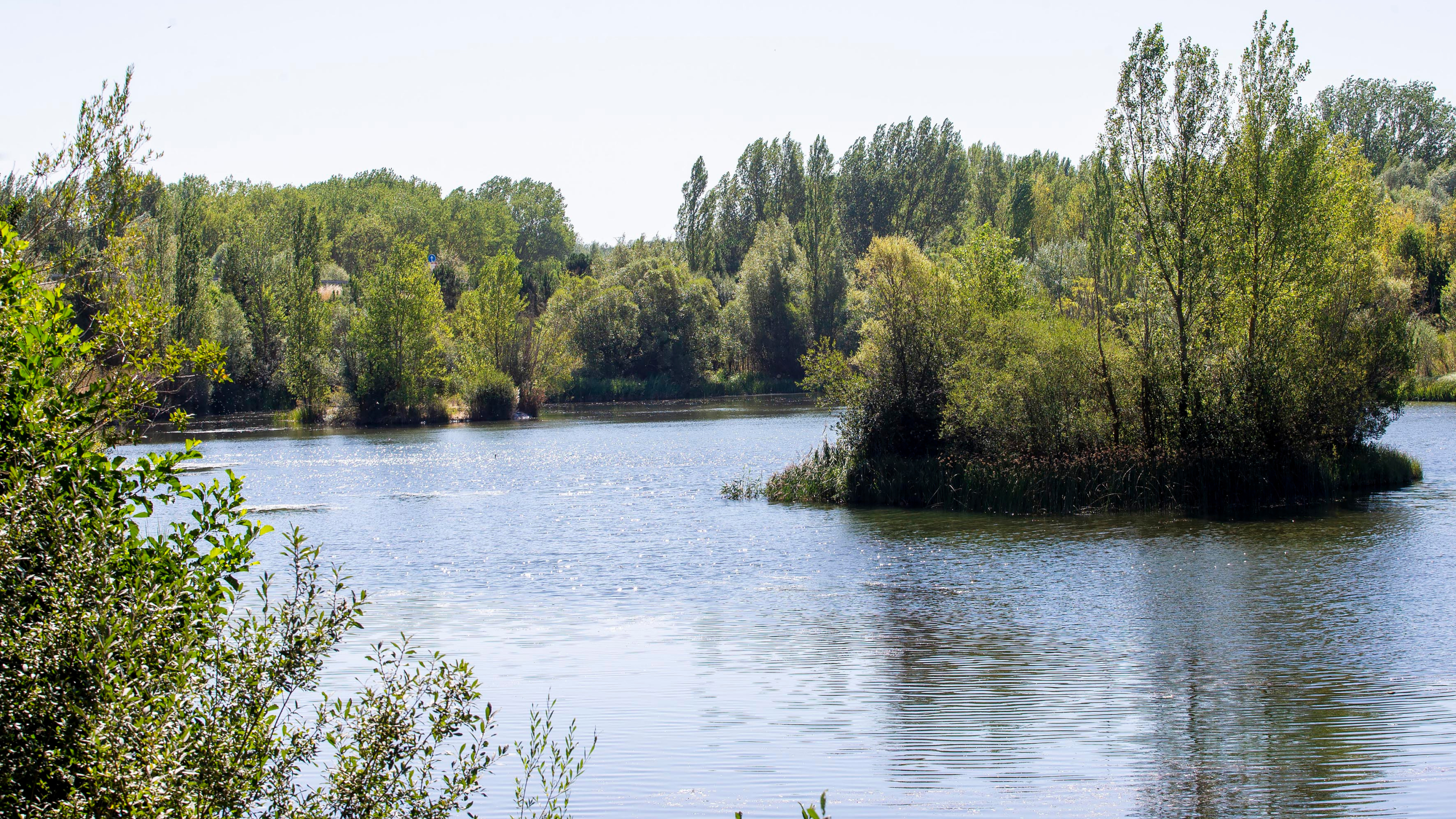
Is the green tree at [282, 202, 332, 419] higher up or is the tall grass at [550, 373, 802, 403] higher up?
the green tree at [282, 202, 332, 419]

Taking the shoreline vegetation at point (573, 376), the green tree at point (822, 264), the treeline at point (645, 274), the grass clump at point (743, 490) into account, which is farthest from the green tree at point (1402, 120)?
the grass clump at point (743, 490)

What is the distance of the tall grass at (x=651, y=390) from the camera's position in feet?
256

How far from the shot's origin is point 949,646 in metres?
14.2

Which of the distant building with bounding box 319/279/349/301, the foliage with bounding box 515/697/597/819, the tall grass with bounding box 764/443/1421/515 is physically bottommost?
the foliage with bounding box 515/697/597/819

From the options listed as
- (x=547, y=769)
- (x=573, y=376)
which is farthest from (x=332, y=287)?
(x=547, y=769)

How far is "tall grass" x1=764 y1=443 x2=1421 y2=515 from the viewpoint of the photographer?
2475cm

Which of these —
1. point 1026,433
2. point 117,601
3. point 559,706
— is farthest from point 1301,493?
point 117,601

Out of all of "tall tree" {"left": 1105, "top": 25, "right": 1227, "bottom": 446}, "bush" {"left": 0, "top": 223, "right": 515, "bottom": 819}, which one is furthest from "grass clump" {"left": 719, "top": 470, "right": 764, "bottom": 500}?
"bush" {"left": 0, "top": 223, "right": 515, "bottom": 819}

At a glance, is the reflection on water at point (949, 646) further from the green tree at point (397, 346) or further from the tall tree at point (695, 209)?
the tall tree at point (695, 209)

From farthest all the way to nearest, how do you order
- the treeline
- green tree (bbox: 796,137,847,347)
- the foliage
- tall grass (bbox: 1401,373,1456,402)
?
green tree (bbox: 796,137,847,347) < the treeline < tall grass (bbox: 1401,373,1456,402) < the foliage

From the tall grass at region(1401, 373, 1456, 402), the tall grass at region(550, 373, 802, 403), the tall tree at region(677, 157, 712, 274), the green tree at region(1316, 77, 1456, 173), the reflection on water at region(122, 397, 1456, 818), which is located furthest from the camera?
the green tree at region(1316, 77, 1456, 173)

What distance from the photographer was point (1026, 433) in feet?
85.8

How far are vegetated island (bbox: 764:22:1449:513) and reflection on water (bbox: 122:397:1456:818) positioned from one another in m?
1.26

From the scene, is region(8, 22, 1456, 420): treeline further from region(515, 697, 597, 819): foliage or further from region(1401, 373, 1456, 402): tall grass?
region(515, 697, 597, 819): foliage
